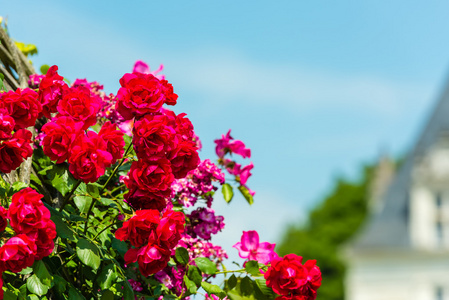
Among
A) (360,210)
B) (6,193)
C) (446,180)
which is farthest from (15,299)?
(360,210)

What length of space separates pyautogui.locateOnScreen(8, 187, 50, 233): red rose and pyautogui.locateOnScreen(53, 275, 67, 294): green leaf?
30cm

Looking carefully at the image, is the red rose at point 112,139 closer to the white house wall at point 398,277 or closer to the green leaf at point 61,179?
the green leaf at point 61,179

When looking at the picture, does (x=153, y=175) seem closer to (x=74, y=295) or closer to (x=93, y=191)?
(x=93, y=191)

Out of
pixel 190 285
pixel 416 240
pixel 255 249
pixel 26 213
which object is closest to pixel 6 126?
pixel 26 213

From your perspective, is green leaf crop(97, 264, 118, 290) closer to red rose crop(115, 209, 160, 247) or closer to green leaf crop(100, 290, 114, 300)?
green leaf crop(100, 290, 114, 300)

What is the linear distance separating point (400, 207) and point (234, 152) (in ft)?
87.6

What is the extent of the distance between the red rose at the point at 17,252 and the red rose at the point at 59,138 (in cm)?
33

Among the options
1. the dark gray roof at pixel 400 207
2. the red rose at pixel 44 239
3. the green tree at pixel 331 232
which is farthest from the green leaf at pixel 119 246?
the green tree at pixel 331 232

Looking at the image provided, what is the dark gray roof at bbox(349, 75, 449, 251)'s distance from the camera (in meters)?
28.0

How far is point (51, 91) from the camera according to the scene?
8.07 ft

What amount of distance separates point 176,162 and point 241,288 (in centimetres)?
51

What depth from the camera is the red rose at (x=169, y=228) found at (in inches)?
88.3

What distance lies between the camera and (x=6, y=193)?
7.49 ft

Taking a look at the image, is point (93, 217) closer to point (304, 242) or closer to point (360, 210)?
point (304, 242)
